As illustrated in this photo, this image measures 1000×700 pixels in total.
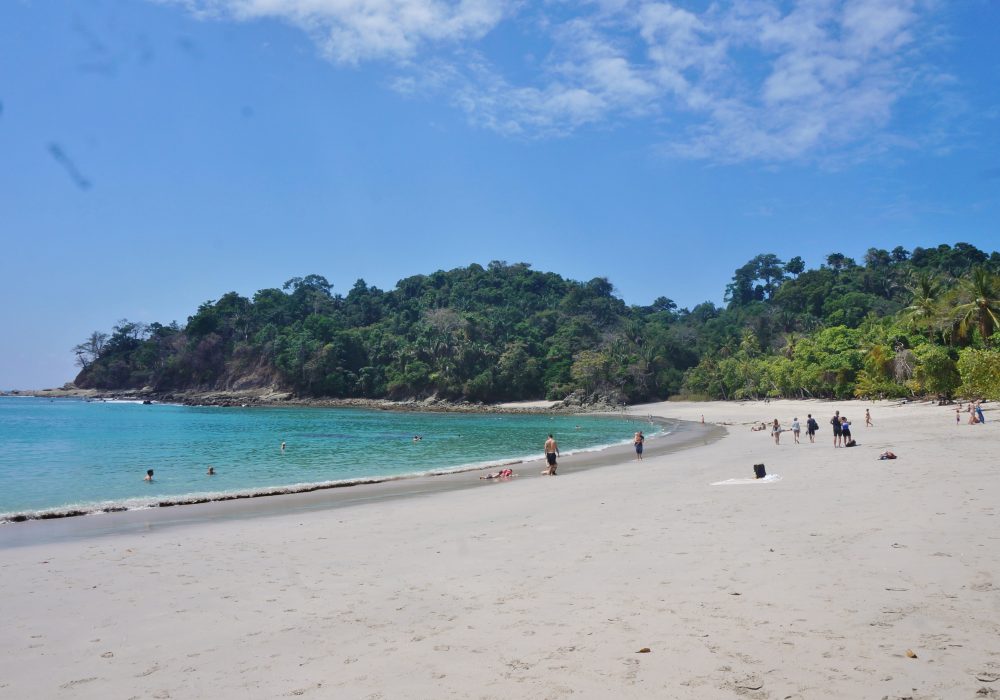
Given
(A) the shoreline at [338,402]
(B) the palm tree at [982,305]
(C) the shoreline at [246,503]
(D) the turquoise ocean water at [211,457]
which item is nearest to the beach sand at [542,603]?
(C) the shoreline at [246,503]

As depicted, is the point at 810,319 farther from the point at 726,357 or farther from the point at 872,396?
the point at 872,396

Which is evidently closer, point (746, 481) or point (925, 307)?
point (746, 481)

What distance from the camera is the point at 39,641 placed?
6355 mm

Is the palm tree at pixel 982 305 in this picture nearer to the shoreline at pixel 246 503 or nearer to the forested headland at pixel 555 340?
the forested headland at pixel 555 340

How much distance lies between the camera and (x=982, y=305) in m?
39.0

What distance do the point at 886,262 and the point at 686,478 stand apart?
413 feet

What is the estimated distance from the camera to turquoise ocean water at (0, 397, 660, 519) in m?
20.5

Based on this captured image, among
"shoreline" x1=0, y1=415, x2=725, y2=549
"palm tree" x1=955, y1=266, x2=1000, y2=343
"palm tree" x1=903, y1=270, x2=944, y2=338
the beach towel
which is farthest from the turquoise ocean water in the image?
"palm tree" x1=903, y1=270, x2=944, y2=338

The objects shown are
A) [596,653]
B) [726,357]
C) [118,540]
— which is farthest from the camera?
[726,357]

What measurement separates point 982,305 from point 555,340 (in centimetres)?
7133

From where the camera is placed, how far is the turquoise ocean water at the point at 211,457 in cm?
2045

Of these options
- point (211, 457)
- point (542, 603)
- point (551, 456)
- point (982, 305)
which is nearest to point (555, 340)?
point (982, 305)

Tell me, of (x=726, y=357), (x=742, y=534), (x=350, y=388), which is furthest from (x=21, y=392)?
(x=742, y=534)

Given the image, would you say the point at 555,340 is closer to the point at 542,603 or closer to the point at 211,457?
the point at 211,457
